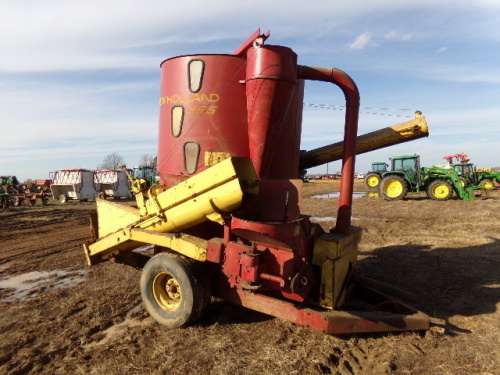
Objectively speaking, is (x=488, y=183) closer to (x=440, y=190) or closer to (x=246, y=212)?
(x=440, y=190)

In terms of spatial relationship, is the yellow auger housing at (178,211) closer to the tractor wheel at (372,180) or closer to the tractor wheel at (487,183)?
the tractor wheel at (372,180)

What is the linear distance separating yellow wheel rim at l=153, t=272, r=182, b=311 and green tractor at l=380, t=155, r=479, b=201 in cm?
1612

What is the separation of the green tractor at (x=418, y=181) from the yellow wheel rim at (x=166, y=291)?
1612 cm

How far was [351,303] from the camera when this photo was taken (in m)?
4.66

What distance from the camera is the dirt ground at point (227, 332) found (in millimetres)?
3236

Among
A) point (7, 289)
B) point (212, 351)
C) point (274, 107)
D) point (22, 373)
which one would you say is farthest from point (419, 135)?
point (7, 289)

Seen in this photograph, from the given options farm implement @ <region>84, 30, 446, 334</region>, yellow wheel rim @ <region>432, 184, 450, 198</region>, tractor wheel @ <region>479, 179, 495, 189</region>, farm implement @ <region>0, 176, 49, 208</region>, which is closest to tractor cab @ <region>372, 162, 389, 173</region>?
tractor wheel @ <region>479, 179, 495, 189</region>

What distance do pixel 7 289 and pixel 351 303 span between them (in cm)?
532

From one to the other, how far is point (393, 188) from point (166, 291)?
54.6 feet

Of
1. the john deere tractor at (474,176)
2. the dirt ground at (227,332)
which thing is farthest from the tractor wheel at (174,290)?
the john deere tractor at (474,176)

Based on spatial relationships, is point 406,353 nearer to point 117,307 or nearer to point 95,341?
point 95,341

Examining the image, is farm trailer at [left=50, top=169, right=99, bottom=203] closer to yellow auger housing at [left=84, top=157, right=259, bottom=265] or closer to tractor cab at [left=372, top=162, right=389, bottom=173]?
tractor cab at [left=372, top=162, right=389, bottom=173]

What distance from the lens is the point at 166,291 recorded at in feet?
14.3

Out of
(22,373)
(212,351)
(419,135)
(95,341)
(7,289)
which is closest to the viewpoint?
(22,373)
